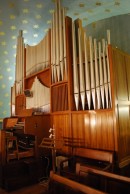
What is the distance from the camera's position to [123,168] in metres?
3.76

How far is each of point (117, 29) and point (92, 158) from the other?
3.85 meters

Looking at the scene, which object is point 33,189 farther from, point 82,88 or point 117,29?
point 117,29

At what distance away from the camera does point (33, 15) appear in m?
5.79

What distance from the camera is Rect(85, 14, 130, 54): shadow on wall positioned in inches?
217

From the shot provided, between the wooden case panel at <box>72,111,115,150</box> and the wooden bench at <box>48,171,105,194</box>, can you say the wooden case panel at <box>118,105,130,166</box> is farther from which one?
the wooden bench at <box>48,171,105,194</box>

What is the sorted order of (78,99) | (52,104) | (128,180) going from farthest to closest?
1. (52,104)
2. (78,99)
3. (128,180)

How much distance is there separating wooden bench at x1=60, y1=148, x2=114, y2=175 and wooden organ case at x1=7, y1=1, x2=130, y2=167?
0.62ft

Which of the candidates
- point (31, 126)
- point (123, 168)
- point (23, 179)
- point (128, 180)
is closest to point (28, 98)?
point (31, 126)

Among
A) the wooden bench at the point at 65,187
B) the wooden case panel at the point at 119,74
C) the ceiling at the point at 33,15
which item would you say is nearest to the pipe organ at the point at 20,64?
the ceiling at the point at 33,15

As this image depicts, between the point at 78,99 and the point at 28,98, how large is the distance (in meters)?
2.18

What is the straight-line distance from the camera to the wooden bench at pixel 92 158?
3511 millimetres

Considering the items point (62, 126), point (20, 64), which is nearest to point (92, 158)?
point (62, 126)

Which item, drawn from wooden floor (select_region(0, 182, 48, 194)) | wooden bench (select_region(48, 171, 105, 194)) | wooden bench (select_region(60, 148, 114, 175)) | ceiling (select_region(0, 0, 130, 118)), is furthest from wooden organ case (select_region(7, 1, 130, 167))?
wooden bench (select_region(48, 171, 105, 194))

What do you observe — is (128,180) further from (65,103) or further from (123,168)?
(65,103)
